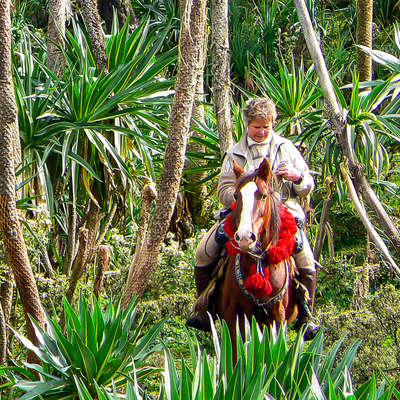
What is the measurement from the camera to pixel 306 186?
5898 millimetres

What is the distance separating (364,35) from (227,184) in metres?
4.93

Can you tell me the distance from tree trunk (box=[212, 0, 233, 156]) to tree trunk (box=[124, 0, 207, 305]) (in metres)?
3.44

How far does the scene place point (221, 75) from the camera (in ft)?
34.3

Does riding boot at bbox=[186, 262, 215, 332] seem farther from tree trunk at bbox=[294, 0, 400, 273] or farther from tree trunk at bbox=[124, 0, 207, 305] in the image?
tree trunk at bbox=[294, 0, 400, 273]

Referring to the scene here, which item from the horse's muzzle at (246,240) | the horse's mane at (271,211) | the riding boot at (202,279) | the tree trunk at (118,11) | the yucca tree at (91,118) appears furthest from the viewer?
the tree trunk at (118,11)

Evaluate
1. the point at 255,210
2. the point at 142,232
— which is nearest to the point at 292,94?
the point at 142,232

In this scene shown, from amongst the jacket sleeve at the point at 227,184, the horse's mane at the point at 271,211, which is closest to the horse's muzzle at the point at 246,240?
the horse's mane at the point at 271,211

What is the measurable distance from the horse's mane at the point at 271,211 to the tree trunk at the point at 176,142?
1.34m

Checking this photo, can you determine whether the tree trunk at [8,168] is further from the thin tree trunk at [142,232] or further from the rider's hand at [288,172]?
the rider's hand at [288,172]

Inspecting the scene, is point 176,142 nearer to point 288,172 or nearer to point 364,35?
point 288,172

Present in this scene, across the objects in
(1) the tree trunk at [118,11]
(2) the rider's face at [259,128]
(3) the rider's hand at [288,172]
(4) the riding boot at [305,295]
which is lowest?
(4) the riding boot at [305,295]

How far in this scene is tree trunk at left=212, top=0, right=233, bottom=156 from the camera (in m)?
10.1

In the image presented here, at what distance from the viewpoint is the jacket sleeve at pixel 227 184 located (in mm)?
5772

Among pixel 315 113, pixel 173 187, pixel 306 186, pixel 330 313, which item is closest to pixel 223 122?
pixel 315 113
